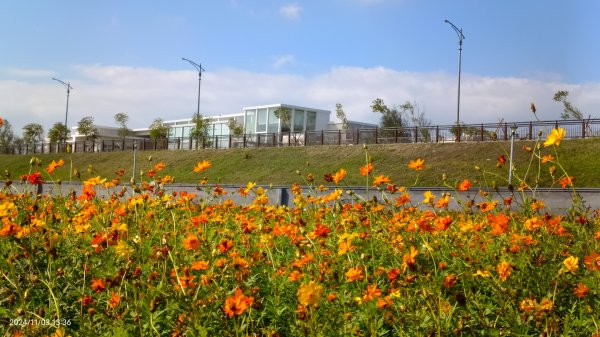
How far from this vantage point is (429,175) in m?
26.2

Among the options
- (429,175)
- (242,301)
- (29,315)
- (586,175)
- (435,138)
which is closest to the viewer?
(242,301)

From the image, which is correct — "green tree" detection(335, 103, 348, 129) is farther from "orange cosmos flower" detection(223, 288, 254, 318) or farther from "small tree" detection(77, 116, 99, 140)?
"orange cosmos flower" detection(223, 288, 254, 318)

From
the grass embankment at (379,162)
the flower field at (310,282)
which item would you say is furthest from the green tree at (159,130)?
the flower field at (310,282)

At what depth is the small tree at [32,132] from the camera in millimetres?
74000

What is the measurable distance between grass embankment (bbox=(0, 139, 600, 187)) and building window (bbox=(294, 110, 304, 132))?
62.6 feet

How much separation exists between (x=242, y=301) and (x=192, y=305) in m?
0.48

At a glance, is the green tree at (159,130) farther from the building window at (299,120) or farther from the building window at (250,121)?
the building window at (299,120)

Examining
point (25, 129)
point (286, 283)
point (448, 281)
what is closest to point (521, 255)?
point (448, 281)

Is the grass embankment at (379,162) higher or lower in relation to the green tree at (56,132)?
lower

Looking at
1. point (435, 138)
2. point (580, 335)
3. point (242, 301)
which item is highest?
point (435, 138)

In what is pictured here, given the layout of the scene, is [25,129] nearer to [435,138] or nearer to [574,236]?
[435,138]

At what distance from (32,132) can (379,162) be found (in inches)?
2269

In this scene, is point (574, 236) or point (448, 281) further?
point (574, 236)

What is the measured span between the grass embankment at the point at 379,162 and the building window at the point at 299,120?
19.1 m
